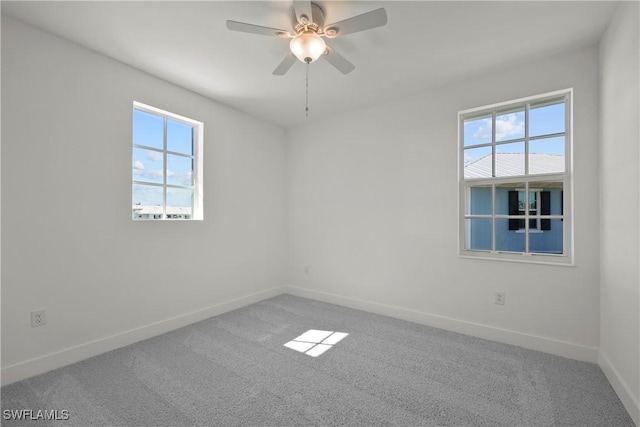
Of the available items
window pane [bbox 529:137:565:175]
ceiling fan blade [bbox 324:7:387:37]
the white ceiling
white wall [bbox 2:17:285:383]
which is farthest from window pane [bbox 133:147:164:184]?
window pane [bbox 529:137:565:175]

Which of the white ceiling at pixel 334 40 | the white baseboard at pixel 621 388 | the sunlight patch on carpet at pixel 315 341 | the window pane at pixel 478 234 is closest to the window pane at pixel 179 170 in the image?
the white ceiling at pixel 334 40

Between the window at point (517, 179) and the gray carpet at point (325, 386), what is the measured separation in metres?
0.96

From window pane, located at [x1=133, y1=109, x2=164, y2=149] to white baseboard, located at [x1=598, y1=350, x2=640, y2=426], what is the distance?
420cm

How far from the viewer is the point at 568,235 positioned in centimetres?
253

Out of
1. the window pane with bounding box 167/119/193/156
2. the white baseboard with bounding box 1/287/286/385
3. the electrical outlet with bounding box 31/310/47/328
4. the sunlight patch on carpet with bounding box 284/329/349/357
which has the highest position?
the window pane with bounding box 167/119/193/156

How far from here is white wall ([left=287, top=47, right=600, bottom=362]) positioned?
241 centimetres

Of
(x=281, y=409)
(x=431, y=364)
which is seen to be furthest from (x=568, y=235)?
(x=281, y=409)

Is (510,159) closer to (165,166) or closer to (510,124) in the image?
(510,124)

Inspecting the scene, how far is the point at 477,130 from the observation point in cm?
301

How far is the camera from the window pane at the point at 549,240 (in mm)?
2590

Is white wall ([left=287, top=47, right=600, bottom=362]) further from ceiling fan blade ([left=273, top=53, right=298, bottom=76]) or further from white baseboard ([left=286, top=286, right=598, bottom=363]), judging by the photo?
ceiling fan blade ([left=273, top=53, right=298, bottom=76])

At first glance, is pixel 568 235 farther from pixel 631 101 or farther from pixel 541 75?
pixel 541 75

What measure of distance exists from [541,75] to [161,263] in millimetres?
4045

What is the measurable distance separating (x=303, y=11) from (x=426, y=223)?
2.36 metres
